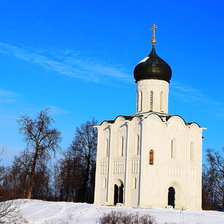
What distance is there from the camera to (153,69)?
Answer: 3161cm

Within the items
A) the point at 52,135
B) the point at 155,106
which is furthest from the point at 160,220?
the point at 52,135

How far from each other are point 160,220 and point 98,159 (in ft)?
36.0

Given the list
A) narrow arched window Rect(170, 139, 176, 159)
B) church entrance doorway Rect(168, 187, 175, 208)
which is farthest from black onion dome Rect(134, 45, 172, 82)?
church entrance doorway Rect(168, 187, 175, 208)

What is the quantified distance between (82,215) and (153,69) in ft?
40.6

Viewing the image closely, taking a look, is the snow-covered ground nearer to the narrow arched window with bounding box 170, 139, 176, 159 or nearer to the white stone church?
the white stone church

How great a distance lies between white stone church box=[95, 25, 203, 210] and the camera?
1136 inches

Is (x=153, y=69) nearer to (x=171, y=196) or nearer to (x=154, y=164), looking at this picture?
(x=154, y=164)

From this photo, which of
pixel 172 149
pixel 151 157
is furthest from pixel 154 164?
pixel 172 149

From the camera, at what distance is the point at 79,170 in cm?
3969

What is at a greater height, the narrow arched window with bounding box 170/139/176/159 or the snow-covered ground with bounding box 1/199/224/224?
the narrow arched window with bounding box 170/139/176/159

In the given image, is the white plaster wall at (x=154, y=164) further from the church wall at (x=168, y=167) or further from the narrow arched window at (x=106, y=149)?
the narrow arched window at (x=106, y=149)

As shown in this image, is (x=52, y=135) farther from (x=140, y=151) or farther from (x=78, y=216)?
(x=78, y=216)

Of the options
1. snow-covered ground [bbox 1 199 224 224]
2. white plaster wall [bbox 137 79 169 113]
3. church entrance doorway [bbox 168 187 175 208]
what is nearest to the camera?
snow-covered ground [bbox 1 199 224 224]

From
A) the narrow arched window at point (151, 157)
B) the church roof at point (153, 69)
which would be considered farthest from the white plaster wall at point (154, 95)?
the narrow arched window at point (151, 157)
